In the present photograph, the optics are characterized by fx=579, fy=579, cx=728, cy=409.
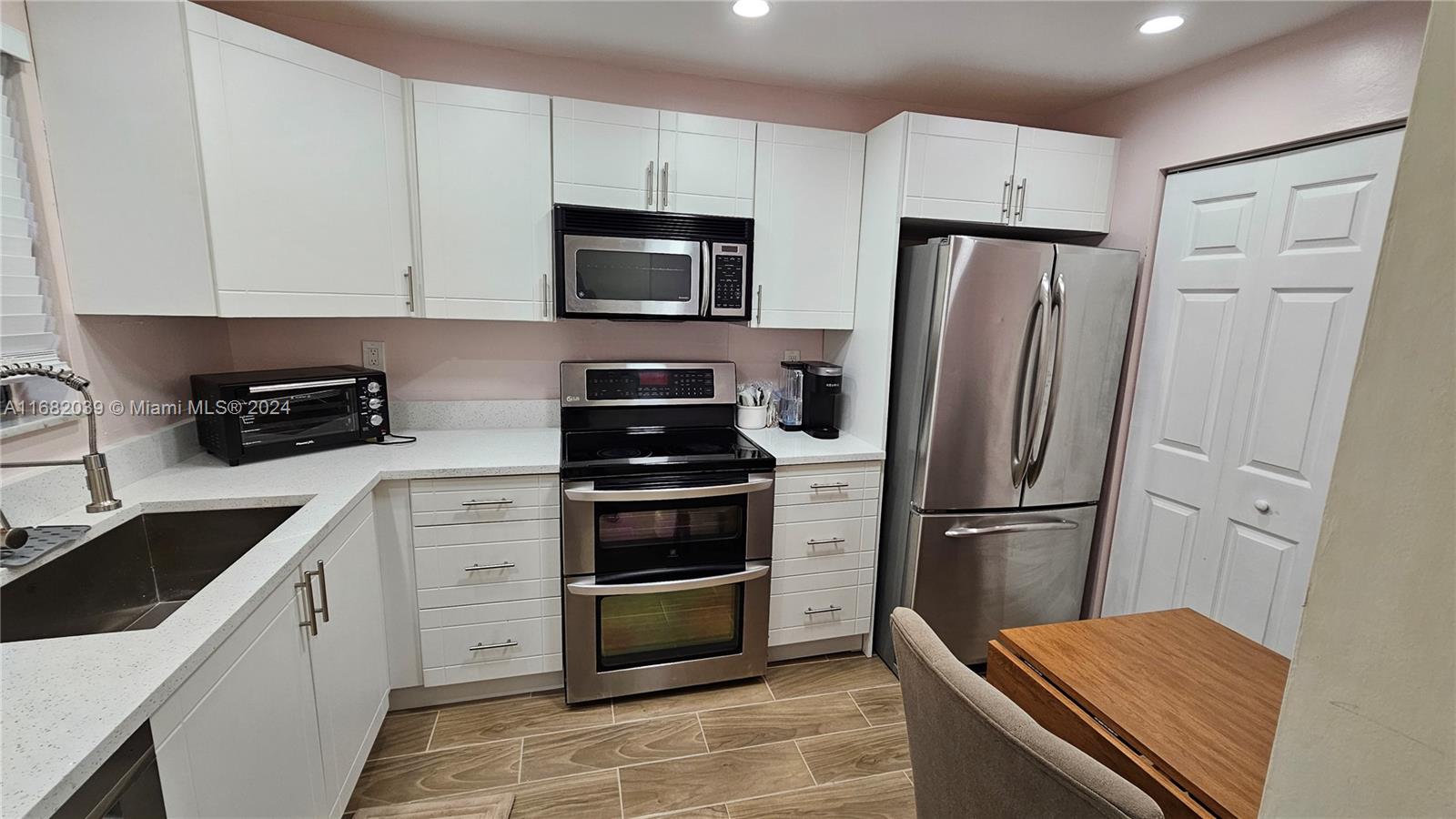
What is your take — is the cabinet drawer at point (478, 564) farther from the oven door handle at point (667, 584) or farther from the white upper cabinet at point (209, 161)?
the white upper cabinet at point (209, 161)

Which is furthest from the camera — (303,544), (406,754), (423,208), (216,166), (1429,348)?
(423,208)

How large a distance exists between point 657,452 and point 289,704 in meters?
1.33

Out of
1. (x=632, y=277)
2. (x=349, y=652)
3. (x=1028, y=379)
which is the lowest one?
(x=349, y=652)

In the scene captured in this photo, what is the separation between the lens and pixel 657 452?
233cm

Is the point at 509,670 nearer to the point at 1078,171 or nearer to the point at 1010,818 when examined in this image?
the point at 1010,818

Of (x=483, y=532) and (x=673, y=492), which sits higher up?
(x=673, y=492)

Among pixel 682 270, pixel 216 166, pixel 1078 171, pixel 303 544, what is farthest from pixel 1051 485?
pixel 216 166

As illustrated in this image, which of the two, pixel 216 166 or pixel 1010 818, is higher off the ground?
pixel 216 166

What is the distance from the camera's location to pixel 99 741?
2.51 ft

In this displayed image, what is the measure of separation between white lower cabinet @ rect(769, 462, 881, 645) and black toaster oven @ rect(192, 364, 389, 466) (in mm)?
1605

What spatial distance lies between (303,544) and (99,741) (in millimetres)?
651

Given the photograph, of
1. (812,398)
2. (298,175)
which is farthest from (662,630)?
(298,175)

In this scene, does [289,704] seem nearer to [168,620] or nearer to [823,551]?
[168,620]

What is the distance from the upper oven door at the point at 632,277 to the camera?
221 centimetres
